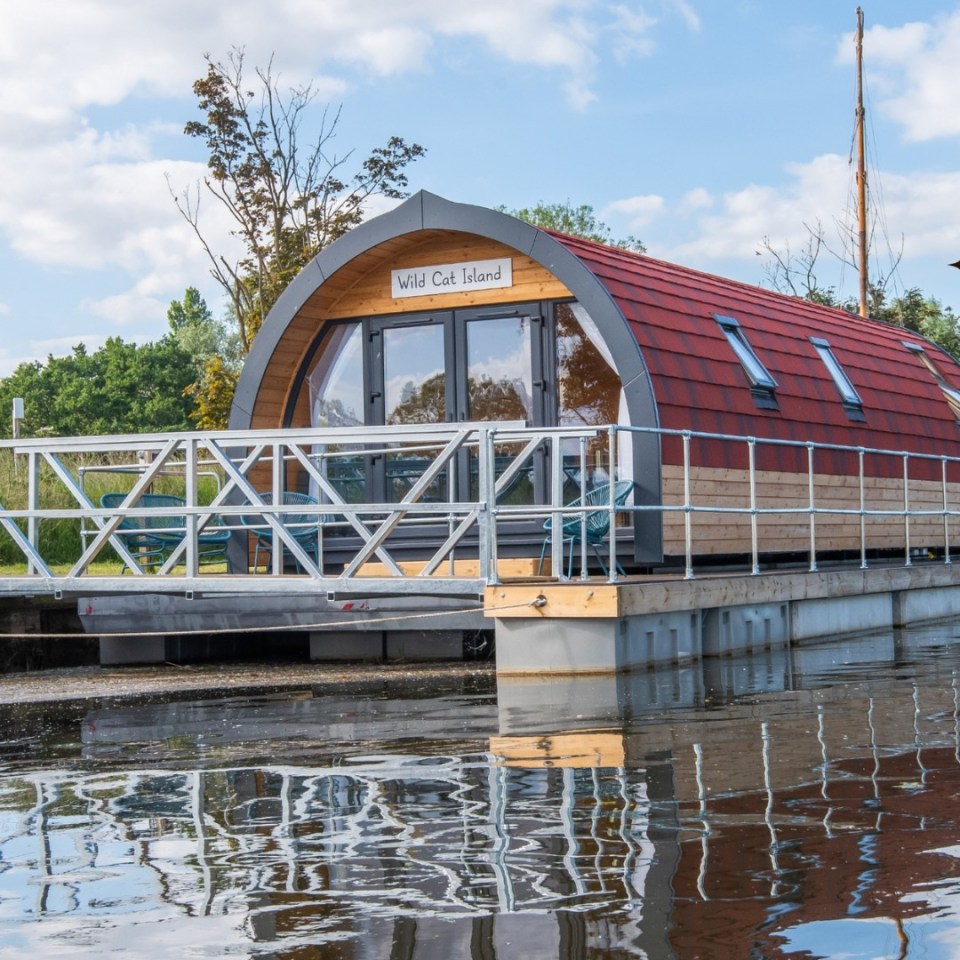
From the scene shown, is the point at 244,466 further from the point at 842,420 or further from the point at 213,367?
the point at 213,367

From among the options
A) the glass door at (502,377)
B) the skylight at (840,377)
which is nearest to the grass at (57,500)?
the glass door at (502,377)

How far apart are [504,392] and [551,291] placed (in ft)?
3.39

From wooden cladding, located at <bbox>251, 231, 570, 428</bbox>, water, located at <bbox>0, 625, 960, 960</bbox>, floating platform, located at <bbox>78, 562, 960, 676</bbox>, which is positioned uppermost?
wooden cladding, located at <bbox>251, 231, 570, 428</bbox>

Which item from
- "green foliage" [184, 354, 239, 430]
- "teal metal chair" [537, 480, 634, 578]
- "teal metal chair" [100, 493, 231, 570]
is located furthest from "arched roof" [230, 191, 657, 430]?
"green foliage" [184, 354, 239, 430]

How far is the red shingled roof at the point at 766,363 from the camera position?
13.0 meters

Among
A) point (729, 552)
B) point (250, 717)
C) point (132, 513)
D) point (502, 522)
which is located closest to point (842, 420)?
point (729, 552)

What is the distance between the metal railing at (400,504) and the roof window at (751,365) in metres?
0.54

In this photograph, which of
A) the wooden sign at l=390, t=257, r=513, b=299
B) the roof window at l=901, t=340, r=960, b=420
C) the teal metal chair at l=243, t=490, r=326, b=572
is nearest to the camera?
the teal metal chair at l=243, t=490, r=326, b=572

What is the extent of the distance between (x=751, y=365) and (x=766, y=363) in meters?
0.47

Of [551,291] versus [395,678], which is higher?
[551,291]

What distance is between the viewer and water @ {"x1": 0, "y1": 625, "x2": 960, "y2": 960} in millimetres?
3834

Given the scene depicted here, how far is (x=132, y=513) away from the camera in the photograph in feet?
37.0

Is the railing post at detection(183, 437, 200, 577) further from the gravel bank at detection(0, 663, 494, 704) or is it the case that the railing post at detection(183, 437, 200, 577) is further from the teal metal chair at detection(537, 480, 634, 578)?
the teal metal chair at detection(537, 480, 634, 578)

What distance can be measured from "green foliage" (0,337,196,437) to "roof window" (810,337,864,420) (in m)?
51.1
